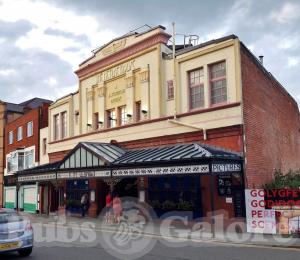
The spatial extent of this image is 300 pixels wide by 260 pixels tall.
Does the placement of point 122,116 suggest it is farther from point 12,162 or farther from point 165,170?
point 12,162

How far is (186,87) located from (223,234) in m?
8.11

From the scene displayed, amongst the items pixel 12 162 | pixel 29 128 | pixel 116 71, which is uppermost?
pixel 116 71

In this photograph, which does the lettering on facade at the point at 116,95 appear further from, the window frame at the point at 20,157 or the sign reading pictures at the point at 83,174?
the window frame at the point at 20,157

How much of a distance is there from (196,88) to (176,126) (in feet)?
7.27

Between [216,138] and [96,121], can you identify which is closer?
[216,138]

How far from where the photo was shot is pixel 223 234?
1587 centimetres

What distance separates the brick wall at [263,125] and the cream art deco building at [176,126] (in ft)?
0.18

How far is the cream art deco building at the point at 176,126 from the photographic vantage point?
58.6ft

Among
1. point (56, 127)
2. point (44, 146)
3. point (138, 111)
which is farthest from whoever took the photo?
point (44, 146)

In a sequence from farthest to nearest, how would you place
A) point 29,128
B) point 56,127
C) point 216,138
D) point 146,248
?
point 29,128
point 56,127
point 216,138
point 146,248

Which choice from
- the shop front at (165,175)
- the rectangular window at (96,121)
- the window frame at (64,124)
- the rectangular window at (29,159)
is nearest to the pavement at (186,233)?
the shop front at (165,175)

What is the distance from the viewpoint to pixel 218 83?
1953 centimetres

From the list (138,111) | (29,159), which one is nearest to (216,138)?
(138,111)

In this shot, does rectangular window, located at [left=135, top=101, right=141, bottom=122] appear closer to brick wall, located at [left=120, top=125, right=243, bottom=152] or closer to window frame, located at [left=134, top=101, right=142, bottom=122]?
window frame, located at [left=134, top=101, right=142, bottom=122]
